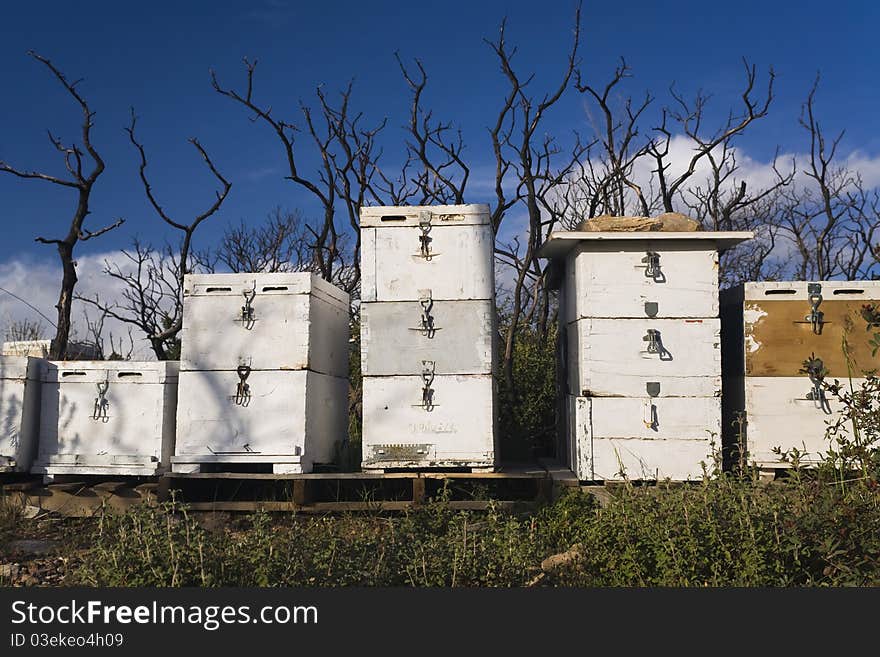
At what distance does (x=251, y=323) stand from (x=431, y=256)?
151 cm

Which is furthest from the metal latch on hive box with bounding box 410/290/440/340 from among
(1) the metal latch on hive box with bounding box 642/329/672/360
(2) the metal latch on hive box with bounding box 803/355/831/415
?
(2) the metal latch on hive box with bounding box 803/355/831/415

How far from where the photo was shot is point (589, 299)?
21.5 feet

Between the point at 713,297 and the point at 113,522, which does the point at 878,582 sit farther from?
the point at 113,522

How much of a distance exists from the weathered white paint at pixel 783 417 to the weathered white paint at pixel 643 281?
779mm

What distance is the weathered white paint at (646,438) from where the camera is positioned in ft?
21.1

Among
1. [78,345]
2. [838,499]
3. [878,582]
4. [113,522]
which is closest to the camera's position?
[878,582]

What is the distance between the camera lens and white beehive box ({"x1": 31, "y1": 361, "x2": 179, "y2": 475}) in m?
6.66

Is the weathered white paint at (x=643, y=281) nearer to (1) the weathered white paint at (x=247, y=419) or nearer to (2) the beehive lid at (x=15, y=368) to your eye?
(1) the weathered white paint at (x=247, y=419)

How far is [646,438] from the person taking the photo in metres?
6.45

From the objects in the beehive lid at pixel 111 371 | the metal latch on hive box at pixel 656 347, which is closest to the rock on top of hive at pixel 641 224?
the metal latch on hive box at pixel 656 347

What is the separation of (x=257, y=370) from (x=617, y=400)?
2823mm

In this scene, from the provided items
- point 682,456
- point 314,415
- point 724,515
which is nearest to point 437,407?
point 314,415

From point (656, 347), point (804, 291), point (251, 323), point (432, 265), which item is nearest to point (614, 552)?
point (656, 347)

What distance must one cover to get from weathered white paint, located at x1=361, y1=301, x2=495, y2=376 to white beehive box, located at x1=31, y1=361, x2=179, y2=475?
1769 millimetres
